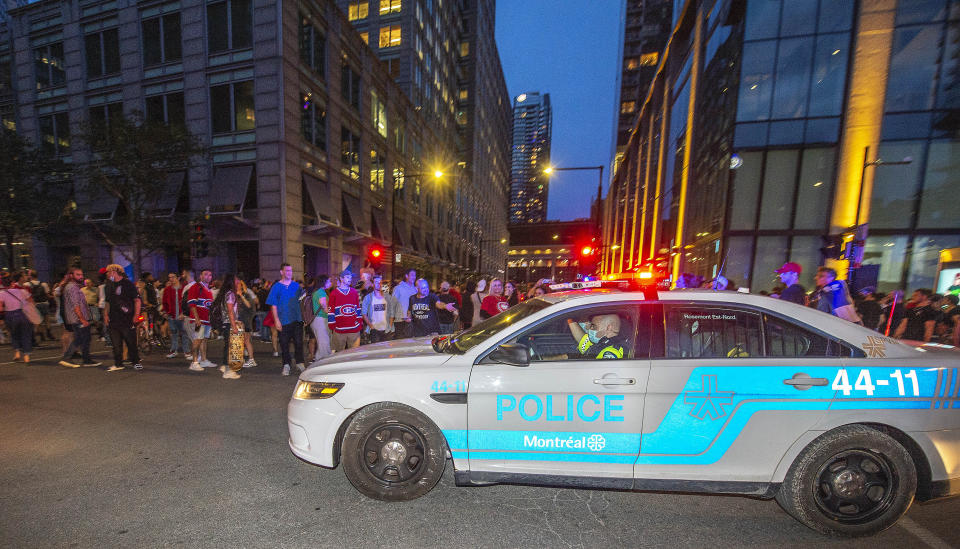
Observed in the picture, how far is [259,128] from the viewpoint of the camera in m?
15.3

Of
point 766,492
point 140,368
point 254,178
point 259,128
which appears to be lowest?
point 140,368

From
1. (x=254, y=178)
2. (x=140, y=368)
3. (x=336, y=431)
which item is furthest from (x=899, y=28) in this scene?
(x=254, y=178)

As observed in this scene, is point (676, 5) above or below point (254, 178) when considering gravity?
above

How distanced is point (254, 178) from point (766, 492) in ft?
61.3

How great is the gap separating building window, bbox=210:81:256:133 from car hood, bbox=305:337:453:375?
16711 mm

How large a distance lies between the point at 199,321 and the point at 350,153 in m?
16.0

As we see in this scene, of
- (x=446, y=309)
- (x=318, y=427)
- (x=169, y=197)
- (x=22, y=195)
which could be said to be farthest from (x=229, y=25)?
(x=318, y=427)

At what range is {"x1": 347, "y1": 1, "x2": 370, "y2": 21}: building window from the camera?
31.6 meters

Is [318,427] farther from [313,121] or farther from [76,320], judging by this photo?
[313,121]

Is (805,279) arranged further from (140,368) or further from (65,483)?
(140,368)

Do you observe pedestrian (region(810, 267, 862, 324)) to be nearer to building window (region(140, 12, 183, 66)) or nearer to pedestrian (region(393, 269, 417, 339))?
pedestrian (region(393, 269, 417, 339))

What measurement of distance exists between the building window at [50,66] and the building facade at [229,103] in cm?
7

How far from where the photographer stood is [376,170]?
77.2ft

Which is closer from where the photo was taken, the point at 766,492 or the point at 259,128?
the point at 766,492
